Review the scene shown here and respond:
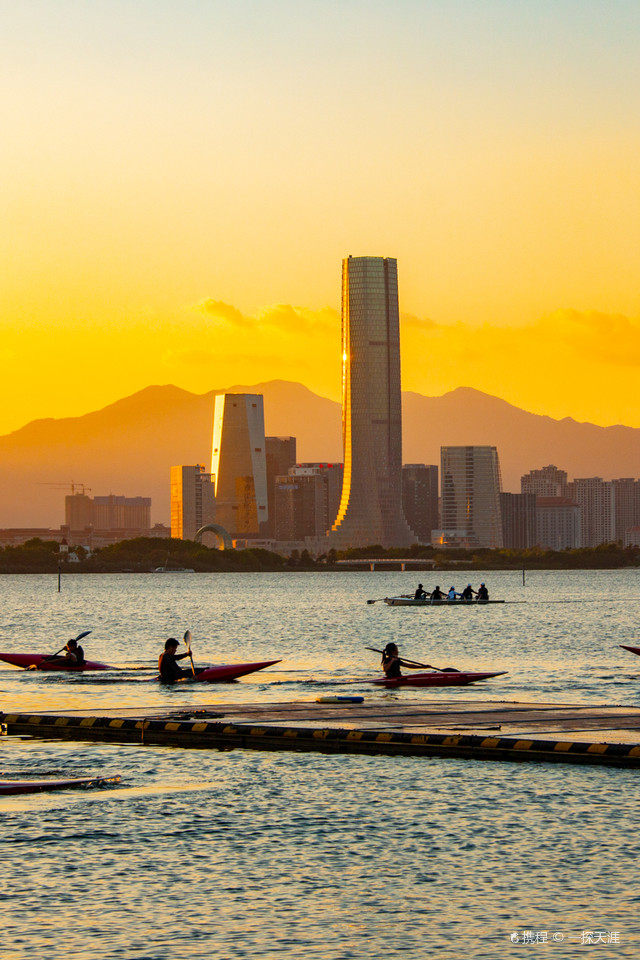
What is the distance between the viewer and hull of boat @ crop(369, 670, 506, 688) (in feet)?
153

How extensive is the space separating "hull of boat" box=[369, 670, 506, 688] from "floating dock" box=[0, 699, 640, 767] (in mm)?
5341

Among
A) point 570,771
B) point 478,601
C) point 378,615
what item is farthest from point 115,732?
point 478,601

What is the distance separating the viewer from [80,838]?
959 inches

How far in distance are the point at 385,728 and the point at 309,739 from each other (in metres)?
2.04

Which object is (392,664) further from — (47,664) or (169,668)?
(47,664)

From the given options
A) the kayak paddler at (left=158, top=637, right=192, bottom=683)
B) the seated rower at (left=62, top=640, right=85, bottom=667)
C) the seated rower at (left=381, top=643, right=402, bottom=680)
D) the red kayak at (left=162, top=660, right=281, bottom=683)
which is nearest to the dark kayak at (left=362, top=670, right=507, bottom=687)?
the seated rower at (left=381, top=643, right=402, bottom=680)

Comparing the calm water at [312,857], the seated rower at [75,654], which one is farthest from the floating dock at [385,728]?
the seated rower at [75,654]

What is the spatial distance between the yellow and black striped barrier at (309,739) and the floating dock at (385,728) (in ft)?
0.08

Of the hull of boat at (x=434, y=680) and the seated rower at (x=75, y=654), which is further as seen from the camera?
the seated rower at (x=75, y=654)

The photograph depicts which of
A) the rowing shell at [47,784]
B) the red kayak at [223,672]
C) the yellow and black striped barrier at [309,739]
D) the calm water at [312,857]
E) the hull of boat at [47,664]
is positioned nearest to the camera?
the calm water at [312,857]

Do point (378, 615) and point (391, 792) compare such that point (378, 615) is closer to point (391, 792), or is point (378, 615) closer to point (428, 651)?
point (428, 651)

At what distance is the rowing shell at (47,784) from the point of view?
28.4 m

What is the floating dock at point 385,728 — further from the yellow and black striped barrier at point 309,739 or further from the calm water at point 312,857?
the calm water at point 312,857

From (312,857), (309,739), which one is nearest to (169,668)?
(309,739)
